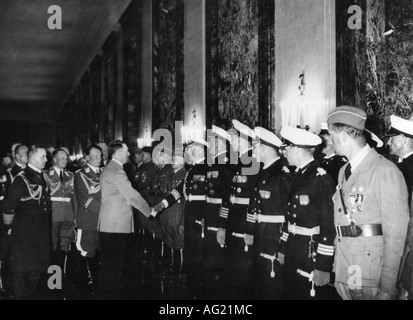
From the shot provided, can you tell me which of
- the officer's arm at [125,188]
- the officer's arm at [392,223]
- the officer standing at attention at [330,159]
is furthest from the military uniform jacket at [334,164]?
the officer's arm at [125,188]

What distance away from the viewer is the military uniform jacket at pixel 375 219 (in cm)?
321

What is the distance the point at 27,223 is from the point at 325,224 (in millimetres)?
3712

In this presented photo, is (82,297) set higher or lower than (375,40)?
lower

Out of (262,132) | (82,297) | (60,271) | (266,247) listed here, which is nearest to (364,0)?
(262,132)

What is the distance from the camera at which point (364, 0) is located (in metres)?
5.52

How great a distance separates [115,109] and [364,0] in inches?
498

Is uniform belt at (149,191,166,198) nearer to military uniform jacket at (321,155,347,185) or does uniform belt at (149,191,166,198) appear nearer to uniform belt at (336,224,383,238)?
military uniform jacket at (321,155,347,185)

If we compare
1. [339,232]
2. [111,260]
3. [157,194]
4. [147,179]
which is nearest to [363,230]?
[339,232]

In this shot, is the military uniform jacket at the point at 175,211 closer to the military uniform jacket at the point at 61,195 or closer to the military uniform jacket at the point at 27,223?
the military uniform jacket at the point at 61,195
